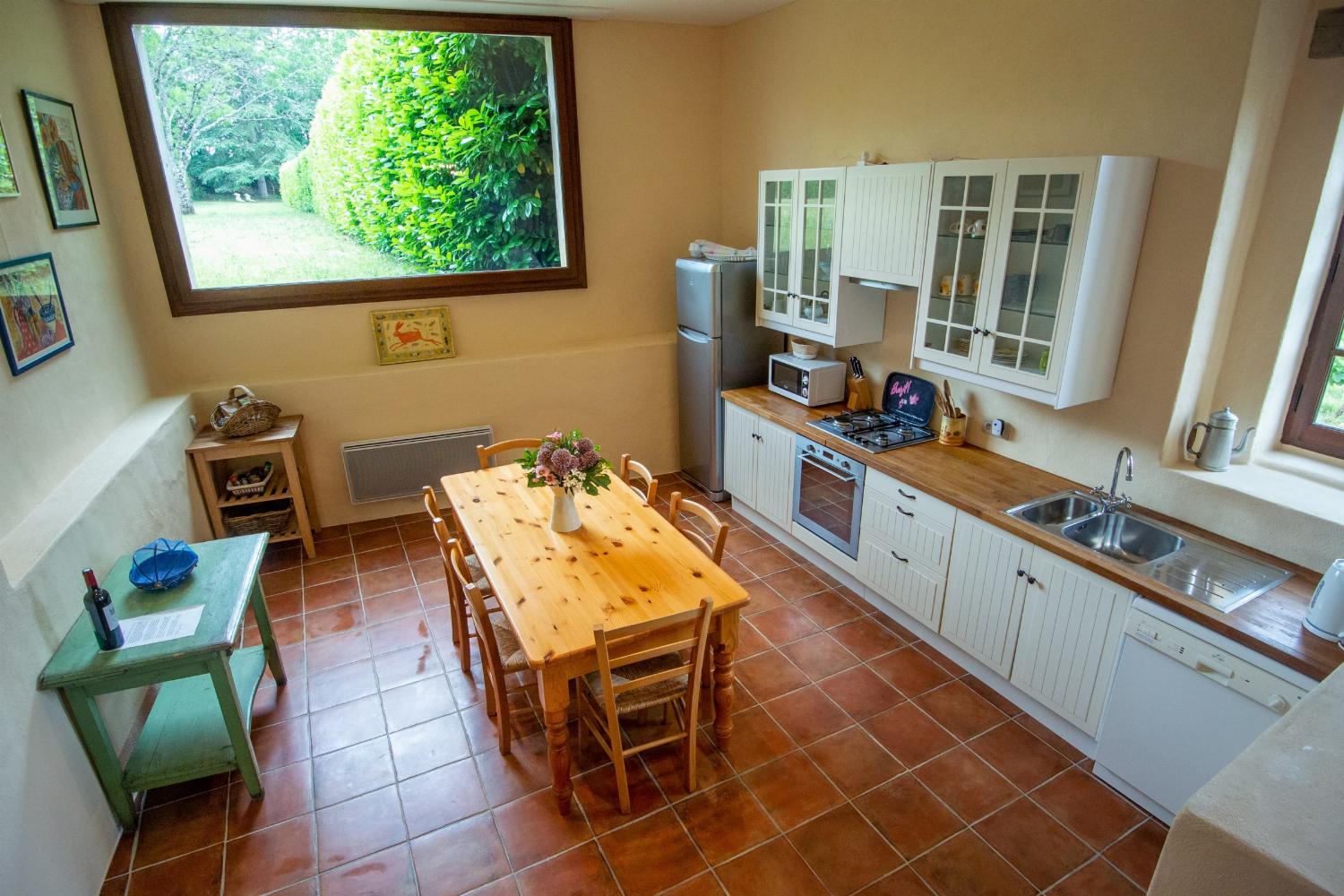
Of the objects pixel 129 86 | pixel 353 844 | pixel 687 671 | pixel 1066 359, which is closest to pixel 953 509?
pixel 1066 359

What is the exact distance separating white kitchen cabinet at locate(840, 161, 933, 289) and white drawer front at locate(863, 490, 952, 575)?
103 cm

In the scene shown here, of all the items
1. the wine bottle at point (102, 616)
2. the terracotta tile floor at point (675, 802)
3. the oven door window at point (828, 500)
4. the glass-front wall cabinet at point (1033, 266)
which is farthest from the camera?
the oven door window at point (828, 500)

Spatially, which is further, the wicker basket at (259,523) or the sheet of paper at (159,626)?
the wicker basket at (259,523)

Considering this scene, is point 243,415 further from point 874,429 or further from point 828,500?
point 874,429

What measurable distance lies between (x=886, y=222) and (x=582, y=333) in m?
2.34

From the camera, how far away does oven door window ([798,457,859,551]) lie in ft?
11.8

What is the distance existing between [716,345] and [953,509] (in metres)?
1.96

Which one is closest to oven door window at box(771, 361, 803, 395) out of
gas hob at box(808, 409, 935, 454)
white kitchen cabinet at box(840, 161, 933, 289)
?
gas hob at box(808, 409, 935, 454)

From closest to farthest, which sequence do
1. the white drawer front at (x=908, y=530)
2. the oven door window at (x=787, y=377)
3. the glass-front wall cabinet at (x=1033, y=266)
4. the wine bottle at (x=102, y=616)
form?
1. the wine bottle at (x=102, y=616)
2. the glass-front wall cabinet at (x=1033, y=266)
3. the white drawer front at (x=908, y=530)
4. the oven door window at (x=787, y=377)

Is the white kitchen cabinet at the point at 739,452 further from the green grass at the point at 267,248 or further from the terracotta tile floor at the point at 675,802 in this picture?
the green grass at the point at 267,248

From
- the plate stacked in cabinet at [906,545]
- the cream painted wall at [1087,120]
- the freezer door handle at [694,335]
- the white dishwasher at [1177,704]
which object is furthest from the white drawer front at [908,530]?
the freezer door handle at [694,335]

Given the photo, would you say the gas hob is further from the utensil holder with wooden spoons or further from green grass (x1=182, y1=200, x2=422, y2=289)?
green grass (x1=182, y1=200, x2=422, y2=289)

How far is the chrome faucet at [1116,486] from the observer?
2.70 m

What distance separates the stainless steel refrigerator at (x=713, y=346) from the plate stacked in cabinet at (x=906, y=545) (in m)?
1.41
